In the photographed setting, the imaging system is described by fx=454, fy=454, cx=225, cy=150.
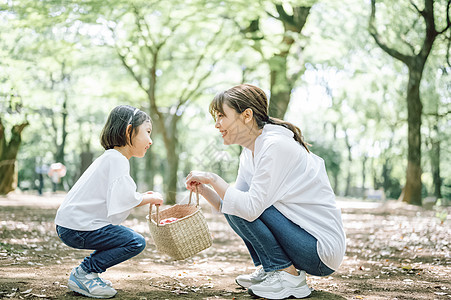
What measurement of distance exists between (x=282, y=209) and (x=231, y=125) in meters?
0.61

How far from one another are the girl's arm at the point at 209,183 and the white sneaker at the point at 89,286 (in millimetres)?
768

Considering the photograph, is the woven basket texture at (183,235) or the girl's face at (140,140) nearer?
the woven basket texture at (183,235)

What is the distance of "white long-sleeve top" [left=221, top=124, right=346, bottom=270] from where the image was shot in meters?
2.60

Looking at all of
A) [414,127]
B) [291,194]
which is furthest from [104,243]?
[414,127]

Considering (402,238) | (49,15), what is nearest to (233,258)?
(402,238)

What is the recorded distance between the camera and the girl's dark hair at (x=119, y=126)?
9.25 feet

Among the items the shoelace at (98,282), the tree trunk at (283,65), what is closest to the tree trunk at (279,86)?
the tree trunk at (283,65)

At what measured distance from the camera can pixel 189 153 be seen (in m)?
35.7

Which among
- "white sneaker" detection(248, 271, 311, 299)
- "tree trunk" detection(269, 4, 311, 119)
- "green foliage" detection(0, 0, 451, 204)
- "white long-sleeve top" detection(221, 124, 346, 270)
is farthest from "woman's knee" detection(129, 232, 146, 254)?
"tree trunk" detection(269, 4, 311, 119)

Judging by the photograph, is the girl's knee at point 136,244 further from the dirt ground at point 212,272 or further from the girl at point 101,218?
the dirt ground at point 212,272

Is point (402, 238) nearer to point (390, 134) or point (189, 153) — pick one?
point (390, 134)

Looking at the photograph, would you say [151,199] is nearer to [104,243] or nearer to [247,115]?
[104,243]

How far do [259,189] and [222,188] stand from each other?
0.23 meters

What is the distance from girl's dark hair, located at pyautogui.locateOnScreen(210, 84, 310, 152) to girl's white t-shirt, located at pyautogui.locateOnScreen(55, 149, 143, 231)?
28.0 inches
